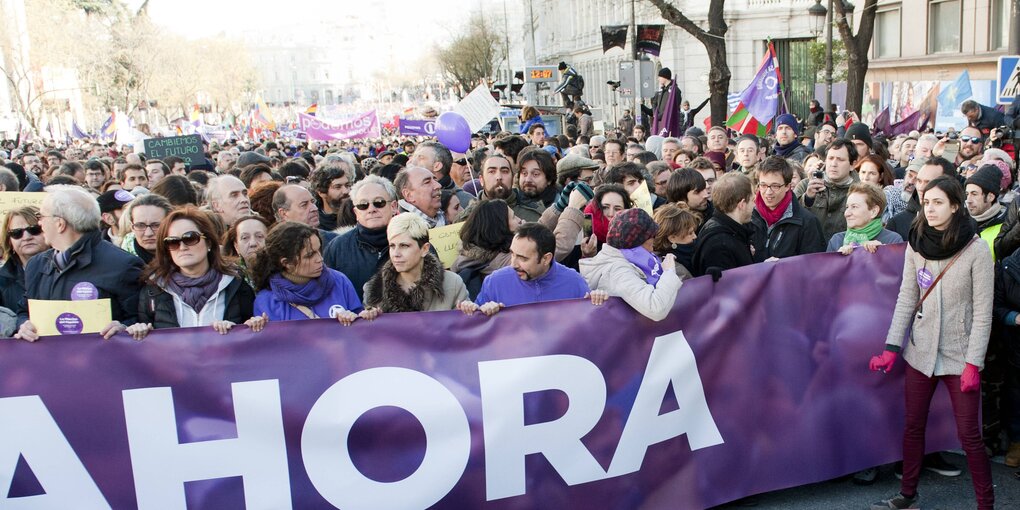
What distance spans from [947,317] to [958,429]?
1.73 ft

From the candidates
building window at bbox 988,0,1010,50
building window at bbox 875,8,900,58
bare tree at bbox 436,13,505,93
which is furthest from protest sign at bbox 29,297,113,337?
bare tree at bbox 436,13,505,93

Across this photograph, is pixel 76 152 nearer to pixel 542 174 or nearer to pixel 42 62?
pixel 542 174

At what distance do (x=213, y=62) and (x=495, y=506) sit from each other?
2969 inches

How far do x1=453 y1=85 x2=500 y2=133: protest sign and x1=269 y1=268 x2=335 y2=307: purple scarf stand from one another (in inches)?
223

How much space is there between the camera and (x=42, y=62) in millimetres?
45469

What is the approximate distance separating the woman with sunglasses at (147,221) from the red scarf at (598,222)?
2.45 m

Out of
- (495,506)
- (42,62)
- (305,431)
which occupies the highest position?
Result: (42,62)

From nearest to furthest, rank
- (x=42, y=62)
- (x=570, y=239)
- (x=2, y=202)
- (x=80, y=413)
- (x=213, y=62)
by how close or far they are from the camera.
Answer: (x=80, y=413) < (x=570, y=239) < (x=2, y=202) < (x=42, y=62) < (x=213, y=62)

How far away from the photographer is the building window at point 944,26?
24.2m

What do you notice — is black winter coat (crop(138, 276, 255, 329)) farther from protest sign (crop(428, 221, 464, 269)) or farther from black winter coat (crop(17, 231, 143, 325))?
protest sign (crop(428, 221, 464, 269))

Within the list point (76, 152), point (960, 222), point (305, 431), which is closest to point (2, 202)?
point (305, 431)

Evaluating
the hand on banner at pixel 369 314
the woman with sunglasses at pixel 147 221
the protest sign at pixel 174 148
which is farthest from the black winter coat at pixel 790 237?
the protest sign at pixel 174 148

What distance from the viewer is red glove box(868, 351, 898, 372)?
4570 millimetres

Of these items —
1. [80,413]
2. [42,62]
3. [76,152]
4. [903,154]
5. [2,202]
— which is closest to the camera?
[80,413]
